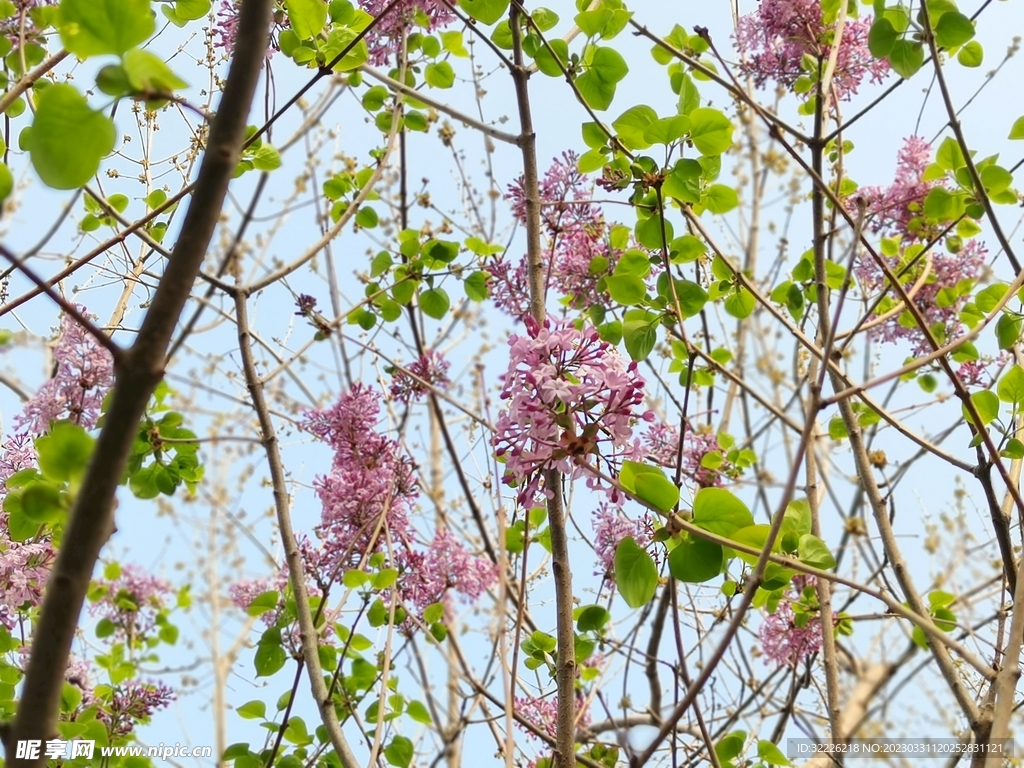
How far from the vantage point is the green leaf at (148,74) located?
0.74 meters

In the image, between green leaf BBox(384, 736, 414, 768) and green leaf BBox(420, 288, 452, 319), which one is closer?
green leaf BBox(384, 736, 414, 768)

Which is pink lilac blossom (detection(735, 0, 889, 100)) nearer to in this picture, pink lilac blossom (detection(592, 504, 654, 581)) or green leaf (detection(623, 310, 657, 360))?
green leaf (detection(623, 310, 657, 360))

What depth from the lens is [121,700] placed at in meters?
2.98

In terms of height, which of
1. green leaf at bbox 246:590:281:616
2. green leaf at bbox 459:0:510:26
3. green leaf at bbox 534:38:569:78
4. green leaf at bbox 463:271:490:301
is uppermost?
green leaf at bbox 463:271:490:301

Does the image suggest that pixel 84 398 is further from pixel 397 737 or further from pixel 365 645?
pixel 397 737

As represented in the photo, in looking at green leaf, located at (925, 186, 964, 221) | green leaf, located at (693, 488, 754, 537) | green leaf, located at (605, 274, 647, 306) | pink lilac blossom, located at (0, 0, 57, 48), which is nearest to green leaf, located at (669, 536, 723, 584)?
green leaf, located at (693, 488, 754, 537)

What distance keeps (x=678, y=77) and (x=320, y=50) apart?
42.9 inches

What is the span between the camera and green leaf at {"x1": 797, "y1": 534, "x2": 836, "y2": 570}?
1.63m

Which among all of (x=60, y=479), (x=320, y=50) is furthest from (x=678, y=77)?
(x=60, y=479)

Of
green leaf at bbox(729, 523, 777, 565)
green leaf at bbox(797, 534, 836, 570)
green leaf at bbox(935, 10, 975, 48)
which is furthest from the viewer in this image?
green leaf at bbox(935, 10, 975, 48)

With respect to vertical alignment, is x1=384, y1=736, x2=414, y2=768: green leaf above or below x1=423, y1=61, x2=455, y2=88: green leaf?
below

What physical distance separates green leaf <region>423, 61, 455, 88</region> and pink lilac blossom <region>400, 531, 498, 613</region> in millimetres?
1599

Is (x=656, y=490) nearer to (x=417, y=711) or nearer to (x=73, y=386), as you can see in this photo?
(x=417, y=711)

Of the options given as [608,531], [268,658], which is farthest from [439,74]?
[268,658]
